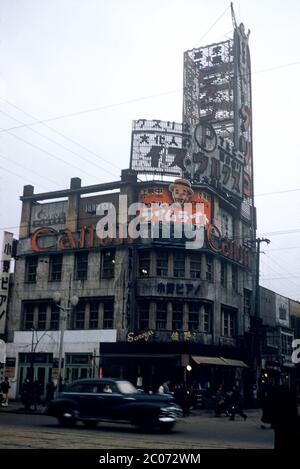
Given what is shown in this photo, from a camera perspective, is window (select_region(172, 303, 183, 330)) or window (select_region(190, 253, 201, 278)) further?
window (select_region(190, 253, 201, 278))

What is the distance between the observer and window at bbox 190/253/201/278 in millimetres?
37188

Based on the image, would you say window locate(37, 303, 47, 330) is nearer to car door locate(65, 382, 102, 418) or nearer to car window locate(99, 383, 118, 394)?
car door locate(65, 382, 102, 418)

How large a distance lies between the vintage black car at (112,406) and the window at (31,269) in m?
23.8

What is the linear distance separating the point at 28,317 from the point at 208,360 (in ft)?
47.8

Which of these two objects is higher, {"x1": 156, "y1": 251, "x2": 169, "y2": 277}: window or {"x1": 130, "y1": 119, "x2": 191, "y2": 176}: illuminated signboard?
{"x1": 130, "y1": 119, "x2": 191, "y2": 176}: illuminated signboard

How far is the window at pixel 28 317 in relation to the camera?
4047 cm

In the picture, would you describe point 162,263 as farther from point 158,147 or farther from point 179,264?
point 158,147

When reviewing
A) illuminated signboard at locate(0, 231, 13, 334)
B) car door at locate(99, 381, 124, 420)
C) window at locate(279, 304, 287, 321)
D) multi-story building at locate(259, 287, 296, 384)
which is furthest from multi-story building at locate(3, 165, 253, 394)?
car door at locate(99, 381, 124, 420)

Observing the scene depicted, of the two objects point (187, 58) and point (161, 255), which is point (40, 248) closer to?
point (161, 255)

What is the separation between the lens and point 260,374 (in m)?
44.1

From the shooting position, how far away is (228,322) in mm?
40375

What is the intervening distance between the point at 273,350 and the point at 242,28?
107 feet

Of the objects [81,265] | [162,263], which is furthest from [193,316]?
[81,265]

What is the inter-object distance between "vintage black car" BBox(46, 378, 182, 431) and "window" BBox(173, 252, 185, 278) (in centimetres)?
1913
